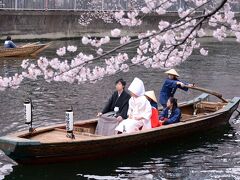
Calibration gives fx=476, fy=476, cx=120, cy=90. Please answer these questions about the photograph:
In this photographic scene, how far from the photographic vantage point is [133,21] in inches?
389

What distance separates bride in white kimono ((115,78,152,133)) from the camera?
33.9 feet

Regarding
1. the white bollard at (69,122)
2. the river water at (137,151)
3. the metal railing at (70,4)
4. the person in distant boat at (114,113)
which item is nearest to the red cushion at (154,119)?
the river water at (137,151)

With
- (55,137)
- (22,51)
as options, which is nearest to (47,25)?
(22,51)

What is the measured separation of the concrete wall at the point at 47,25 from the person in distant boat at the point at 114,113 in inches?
992

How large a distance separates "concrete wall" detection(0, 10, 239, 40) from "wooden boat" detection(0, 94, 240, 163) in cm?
2561

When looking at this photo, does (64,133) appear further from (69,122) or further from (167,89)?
(167,89)

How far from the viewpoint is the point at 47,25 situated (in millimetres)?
37531

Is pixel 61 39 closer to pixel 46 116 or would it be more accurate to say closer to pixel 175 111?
pixel 46 116

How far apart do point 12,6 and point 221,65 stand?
19.3 metres

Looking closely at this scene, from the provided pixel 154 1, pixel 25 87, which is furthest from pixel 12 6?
pixel 154 1

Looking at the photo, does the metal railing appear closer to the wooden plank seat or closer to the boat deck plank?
the wooden plank seat

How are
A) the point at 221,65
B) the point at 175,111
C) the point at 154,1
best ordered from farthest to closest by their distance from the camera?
the point at 221,65 → the point at 175,111 → the point at 154,1

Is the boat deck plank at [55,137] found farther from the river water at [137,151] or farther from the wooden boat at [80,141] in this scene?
the river water at [137,151]

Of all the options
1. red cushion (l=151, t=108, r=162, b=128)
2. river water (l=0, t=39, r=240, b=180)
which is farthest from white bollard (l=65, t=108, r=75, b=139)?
red cushion (l=151, t=108, r=162, b=128)
